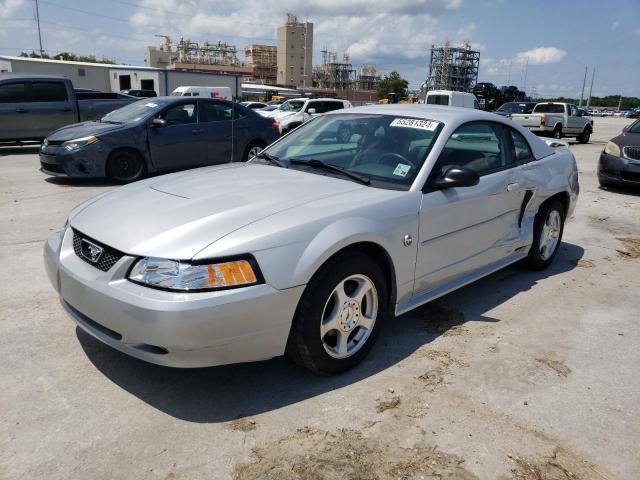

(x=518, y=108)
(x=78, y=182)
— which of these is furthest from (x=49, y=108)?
(x=518, y=108)

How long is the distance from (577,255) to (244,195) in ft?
13.8

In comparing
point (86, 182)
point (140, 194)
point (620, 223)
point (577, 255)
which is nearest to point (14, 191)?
point (86, 182)

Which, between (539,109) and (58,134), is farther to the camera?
(539,109)

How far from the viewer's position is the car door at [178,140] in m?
8.77

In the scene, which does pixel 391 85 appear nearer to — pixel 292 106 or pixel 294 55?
pixel 294 55

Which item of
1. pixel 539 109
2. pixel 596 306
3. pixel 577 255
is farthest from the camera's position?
pixel 539 109

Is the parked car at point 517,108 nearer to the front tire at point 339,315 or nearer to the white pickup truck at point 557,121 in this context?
the white pickup truck at point 557,121

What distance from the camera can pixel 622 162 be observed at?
30.7 feet

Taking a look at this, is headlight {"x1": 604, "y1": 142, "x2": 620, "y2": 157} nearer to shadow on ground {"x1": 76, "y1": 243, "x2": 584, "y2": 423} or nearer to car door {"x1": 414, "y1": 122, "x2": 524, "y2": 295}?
car door {"x1": 414, "y1": 122, "x2": 524, "y2": 295}

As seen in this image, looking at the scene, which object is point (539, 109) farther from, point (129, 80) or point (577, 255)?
point (129, 80)

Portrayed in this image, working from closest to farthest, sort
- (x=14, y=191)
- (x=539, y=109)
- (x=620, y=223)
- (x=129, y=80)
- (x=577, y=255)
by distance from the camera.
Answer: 1. (x=577, y=255)
2. (x=620, y=223)
3. (x=14, y=191)
4. (x=539, y=109)
5. (x=129, y=80)

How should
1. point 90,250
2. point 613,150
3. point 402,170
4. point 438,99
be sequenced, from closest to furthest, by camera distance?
point 90,250 < point 402,170 < point 613,150 < point 438,99

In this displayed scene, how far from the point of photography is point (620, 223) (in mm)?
7348

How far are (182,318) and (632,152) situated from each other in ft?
31.2
